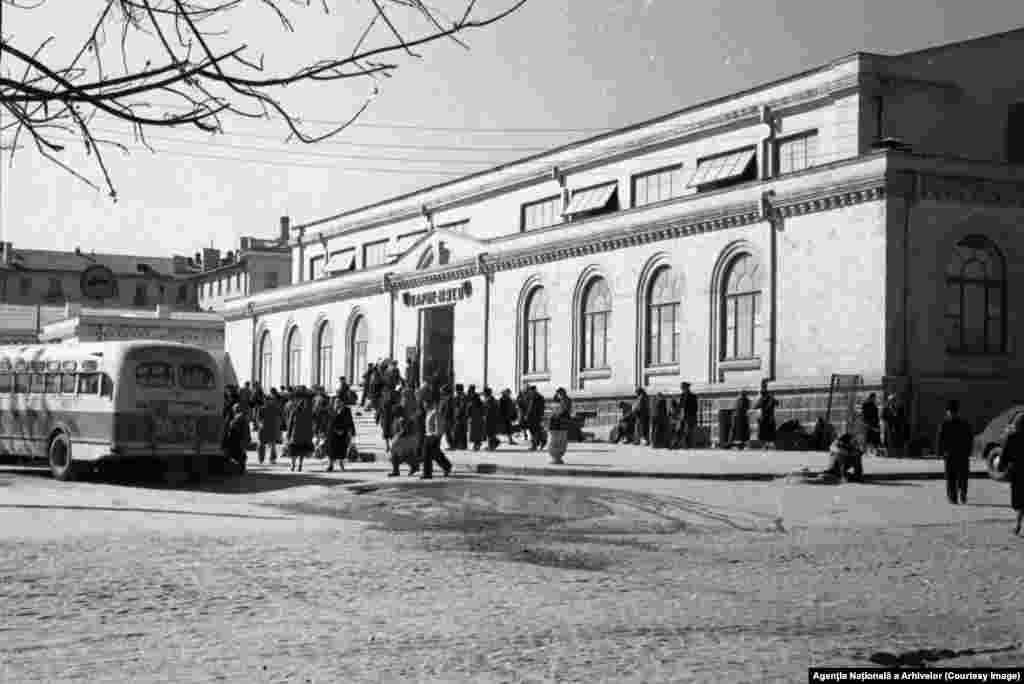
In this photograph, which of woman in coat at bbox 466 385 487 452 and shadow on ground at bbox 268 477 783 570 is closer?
shadow on ground at bbox 268 477 783 570

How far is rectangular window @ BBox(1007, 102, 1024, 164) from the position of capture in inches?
1561

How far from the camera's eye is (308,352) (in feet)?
196

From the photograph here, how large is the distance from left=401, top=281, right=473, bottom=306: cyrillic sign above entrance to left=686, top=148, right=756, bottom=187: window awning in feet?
31.8

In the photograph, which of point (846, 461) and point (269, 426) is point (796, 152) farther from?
point (269, 426)

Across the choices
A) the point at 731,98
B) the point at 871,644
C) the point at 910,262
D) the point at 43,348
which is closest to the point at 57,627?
the point at 871,644

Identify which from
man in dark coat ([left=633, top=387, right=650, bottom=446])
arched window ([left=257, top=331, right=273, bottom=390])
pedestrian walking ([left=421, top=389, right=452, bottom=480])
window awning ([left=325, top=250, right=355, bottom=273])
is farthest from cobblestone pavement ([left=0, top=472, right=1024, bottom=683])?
window awning ([left=325, top=250, right=355, bottom=273])

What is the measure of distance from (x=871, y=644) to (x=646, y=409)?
2841 centimetres

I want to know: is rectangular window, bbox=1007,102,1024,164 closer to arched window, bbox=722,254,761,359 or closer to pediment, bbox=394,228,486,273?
arched window, bbox=722,254,761,359

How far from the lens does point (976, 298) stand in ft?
111

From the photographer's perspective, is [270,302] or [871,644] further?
[270,302]

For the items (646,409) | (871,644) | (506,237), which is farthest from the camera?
(506,237)

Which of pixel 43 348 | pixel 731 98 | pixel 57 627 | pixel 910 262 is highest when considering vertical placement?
pixel 731 98

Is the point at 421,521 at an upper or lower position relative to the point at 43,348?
lower

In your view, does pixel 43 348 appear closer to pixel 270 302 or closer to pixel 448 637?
pixel 448 637
